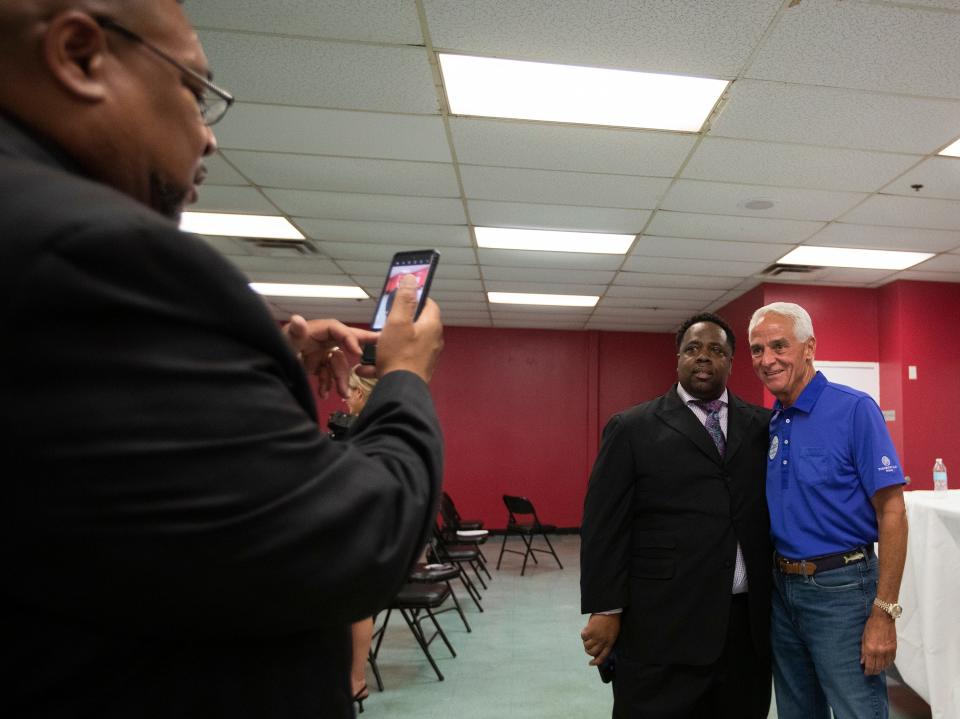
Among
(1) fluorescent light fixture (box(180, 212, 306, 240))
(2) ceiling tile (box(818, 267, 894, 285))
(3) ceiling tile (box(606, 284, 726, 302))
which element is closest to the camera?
(1) fluorescent light fixture (box(180, 212, 306, 240))

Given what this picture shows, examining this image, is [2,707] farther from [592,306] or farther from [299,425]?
[592,306]

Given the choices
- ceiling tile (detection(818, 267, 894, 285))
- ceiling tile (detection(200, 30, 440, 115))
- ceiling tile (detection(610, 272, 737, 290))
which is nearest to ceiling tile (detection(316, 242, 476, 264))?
ceiling tile (detection(610, 272, 737, 290))

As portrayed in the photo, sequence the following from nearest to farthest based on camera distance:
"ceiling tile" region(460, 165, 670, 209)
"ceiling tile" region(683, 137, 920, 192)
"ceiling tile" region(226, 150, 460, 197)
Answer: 1. "ceiling tile" region(683, 137, 920, 192)
2. "ceiling tile" region(226, 150, 460, 197)
3. "ceiling tile" region(460, 165, 670, 209)

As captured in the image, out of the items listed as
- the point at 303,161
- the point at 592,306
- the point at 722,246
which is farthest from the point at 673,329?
the point at 303,161

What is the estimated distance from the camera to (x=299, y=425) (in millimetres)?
446

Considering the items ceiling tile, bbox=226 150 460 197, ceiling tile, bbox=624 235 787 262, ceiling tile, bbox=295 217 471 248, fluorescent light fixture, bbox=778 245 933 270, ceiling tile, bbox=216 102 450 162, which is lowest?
fluorescent light fixture, bbox=778 245 933 270

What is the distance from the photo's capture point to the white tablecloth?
2.53m

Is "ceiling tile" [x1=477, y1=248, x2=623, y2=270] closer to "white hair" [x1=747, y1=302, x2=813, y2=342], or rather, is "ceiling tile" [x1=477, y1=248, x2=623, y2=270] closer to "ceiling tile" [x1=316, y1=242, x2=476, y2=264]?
"ceiling tile" [x1=316, y1=242, x2=476, y2=264]

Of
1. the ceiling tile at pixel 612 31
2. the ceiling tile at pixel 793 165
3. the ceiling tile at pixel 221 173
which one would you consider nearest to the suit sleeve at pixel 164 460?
the ceiling tile at pixel 612 31

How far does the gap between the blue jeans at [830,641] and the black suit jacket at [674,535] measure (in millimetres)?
88

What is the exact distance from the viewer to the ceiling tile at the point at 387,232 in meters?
4.84

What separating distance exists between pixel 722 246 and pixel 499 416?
4.77 meters

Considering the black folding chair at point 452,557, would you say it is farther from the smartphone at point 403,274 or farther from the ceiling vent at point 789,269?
the smartphone at point 403,274

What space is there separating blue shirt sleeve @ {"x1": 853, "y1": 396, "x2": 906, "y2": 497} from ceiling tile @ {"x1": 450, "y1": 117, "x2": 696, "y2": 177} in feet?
6.33
